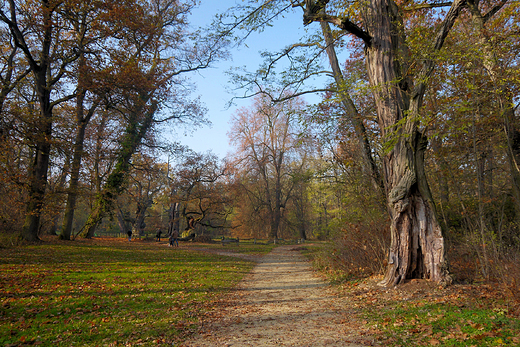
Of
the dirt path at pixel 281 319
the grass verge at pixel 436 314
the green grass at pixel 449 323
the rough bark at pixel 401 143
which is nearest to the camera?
the green grass at pixel 449 323

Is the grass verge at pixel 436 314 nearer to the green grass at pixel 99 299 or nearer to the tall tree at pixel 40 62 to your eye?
the green grass at pixel 99 299

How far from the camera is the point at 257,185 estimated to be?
38.3m

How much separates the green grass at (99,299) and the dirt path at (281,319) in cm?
48

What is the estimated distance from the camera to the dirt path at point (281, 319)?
4.52 m

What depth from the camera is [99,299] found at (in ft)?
21.8

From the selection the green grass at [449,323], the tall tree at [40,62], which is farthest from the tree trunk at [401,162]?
the tall tree at [40,62]

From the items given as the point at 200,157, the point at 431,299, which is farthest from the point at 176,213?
the point at 431,299

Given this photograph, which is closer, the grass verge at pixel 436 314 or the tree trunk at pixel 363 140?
the grass verge at pixel 436 314

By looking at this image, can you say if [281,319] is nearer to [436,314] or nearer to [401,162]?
[436,314]

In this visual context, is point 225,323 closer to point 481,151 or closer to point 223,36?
point 223,36

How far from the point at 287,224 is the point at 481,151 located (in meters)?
30.1

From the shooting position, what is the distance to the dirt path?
4.52 metres

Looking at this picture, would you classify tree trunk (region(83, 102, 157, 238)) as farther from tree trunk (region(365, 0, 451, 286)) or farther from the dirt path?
tree trunk (region(365, 0, 451, 286))

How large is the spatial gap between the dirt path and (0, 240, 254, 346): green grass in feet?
1.58
